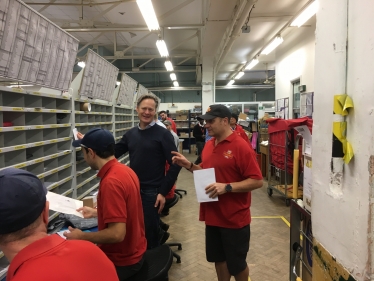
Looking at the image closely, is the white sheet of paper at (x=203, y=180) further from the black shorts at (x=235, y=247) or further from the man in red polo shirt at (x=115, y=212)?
the man in red polo shirt at (x=115, y=212)

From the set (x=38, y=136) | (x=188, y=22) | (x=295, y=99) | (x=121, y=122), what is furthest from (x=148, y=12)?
(x=295, y=99)

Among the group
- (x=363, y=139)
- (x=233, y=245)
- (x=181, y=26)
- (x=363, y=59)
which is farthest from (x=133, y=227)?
(x=181, y=26)

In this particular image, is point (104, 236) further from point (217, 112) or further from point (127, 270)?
point (217, 112)

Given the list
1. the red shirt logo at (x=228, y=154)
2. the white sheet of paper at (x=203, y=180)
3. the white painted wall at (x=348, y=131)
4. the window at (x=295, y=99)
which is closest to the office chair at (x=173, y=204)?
the white sheet of paper at (x=203, y=180)

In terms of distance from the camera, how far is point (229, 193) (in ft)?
6.79

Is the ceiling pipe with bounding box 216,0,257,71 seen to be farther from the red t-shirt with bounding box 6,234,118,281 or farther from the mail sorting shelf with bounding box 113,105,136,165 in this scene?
the red t-shirt with bounding box 6,234,118,281

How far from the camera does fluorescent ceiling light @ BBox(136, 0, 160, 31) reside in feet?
13.7

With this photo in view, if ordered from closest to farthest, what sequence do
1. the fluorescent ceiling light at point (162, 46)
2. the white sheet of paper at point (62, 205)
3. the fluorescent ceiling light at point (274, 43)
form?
1. the white sheet of paper at point (62, 205)
2. the fluorescent ceiling light at point (162, 46)
3. the fluorescent ceiling light at point (274, 43)

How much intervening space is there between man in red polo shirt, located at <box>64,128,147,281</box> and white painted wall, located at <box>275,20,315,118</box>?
20.3 feet

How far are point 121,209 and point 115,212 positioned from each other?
36 mm

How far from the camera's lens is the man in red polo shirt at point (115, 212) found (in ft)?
4.87

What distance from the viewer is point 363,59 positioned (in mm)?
918

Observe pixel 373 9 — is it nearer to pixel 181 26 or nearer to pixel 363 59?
pixel 363 59

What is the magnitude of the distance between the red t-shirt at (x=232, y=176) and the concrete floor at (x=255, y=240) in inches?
48.9
